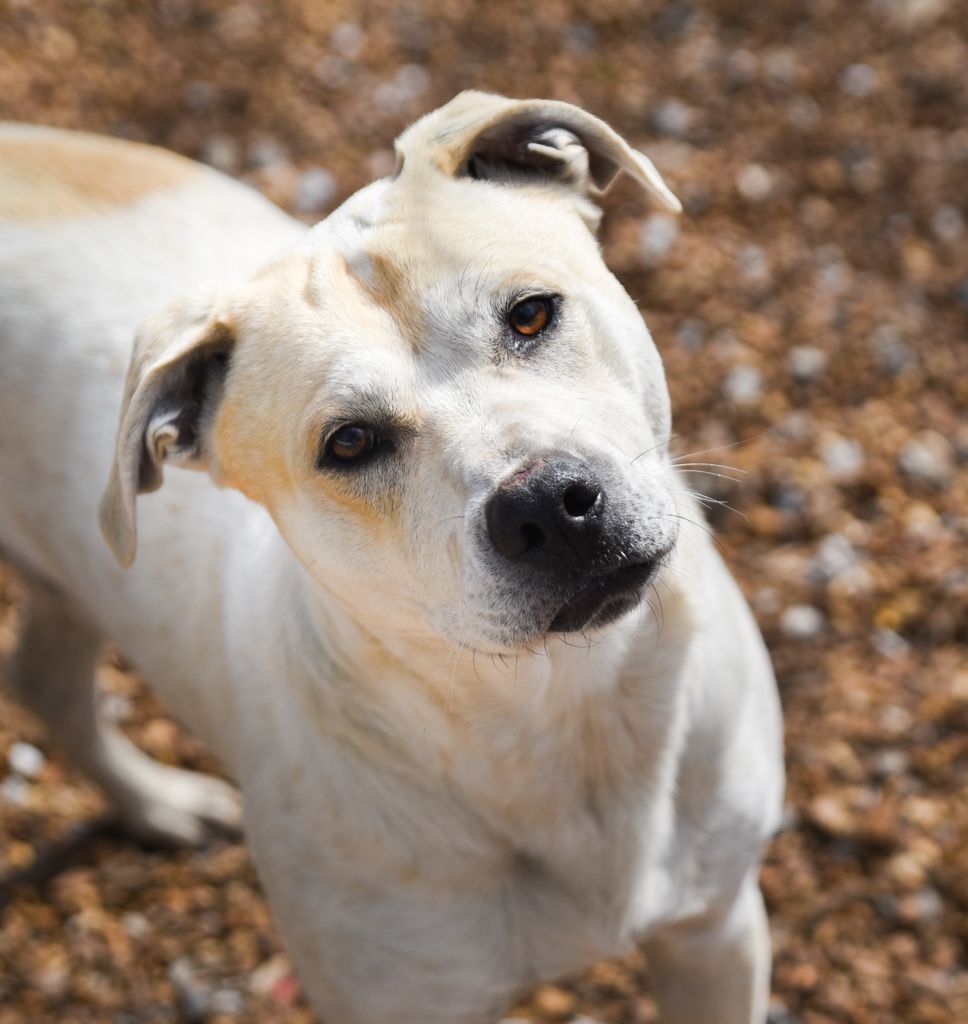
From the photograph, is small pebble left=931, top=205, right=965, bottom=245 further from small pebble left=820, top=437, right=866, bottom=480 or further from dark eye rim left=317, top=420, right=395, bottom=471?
dark eye rim left=317, top=420, right=395, bottom=471

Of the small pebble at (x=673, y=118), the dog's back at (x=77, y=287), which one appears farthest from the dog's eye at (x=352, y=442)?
the small pebble at (x=673, y=118)

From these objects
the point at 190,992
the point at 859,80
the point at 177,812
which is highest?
the point at 859,80

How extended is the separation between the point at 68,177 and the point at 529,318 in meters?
1.81

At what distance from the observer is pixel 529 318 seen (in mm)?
2490

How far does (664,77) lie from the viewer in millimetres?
5742

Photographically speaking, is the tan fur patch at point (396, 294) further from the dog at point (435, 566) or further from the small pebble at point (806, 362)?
the small pebble at point (806, 362)

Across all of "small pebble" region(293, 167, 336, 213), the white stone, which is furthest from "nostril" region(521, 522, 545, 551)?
the white stone

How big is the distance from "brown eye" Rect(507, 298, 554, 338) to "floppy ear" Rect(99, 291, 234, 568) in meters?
0.63

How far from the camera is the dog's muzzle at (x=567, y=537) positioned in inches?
85.7

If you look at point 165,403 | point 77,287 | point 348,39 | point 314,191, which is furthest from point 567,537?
point 348,39

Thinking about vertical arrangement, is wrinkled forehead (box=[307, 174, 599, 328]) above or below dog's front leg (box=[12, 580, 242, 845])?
above

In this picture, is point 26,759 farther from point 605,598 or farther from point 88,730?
point 605,598

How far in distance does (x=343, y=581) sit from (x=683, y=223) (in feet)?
10.9

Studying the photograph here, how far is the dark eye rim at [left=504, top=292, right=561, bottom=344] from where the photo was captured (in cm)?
247
